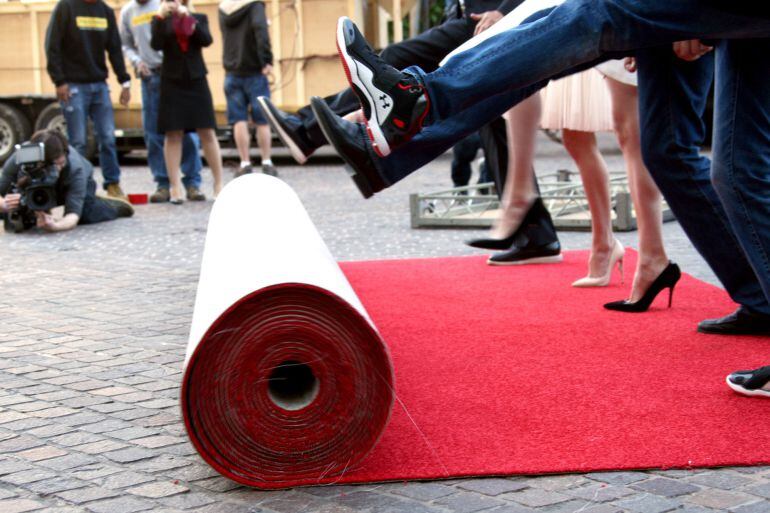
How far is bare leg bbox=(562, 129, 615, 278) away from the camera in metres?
5.15

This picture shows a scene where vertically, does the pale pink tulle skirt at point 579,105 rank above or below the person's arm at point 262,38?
below

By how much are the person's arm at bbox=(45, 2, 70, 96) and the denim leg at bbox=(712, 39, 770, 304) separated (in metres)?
8.79

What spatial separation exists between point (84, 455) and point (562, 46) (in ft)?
5.54

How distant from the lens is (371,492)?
2525 mm

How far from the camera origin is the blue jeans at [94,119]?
1111 centimetres

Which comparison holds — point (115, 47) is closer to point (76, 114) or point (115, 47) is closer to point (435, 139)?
point (76, 114)

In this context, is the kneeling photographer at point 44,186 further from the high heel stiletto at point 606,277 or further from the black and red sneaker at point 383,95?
the black and red sneaker at point 383,95

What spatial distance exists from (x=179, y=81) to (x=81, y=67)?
1173 millimetres

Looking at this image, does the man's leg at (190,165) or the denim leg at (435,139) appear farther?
the man's leg at (190,165)

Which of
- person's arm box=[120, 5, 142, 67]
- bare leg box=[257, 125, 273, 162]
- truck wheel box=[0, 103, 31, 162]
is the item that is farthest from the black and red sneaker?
truck wheel box=[0, 103, 31, 162]

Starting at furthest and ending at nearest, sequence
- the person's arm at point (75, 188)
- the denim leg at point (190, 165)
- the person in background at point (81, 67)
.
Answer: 1. the denim leg at point (190, 165)
2. the person in background at point (81, 67)
3. the person's arm at point (75, 188)

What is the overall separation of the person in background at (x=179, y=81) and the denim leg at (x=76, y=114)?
3.27 ft

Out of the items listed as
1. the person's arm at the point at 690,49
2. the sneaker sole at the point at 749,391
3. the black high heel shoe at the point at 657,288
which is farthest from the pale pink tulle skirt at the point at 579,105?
the sneaker sole at the point at 749,391

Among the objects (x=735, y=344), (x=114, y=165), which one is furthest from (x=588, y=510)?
(x=114, y=165)
